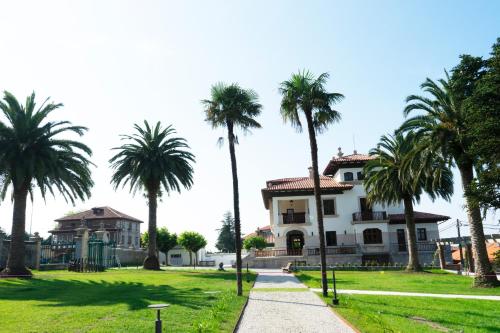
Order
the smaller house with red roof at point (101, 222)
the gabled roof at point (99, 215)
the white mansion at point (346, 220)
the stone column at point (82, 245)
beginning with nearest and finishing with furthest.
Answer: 1. the stone column at point (82, 245)
2. the white mansion at point (346, 220)
3. the smaller house with red roof at point (101, 222)
4. the gabled roof at point (99, 215)

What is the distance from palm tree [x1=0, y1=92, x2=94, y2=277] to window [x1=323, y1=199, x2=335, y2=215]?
29118 mm

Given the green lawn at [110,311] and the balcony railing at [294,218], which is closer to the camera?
the green lawn at [110,311]

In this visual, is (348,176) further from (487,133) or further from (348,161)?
(487,133)

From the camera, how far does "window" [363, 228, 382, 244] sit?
47.4 m

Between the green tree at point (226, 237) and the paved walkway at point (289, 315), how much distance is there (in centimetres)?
8983

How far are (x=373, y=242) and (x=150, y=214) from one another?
26.1 m

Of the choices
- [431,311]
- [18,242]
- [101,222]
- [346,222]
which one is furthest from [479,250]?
[101,222]

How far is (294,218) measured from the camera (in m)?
48.6

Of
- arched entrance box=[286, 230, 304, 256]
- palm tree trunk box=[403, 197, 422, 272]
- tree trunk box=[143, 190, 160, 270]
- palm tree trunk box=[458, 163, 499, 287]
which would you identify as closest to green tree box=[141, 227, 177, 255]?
arched entrance box=[286, 230, 304, 256]

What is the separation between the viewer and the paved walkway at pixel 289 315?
10.8 meters

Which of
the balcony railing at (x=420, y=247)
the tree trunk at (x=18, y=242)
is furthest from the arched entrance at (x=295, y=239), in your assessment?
the tree trunk at (x=18, y=242)

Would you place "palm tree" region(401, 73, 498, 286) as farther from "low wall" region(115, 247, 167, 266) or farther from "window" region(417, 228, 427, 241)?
"low wall" region(115, 247, 167, 266)

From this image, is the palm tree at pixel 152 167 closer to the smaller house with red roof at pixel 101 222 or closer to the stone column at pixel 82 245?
the stone column at pixel 82 245

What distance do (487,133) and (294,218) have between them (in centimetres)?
3108
